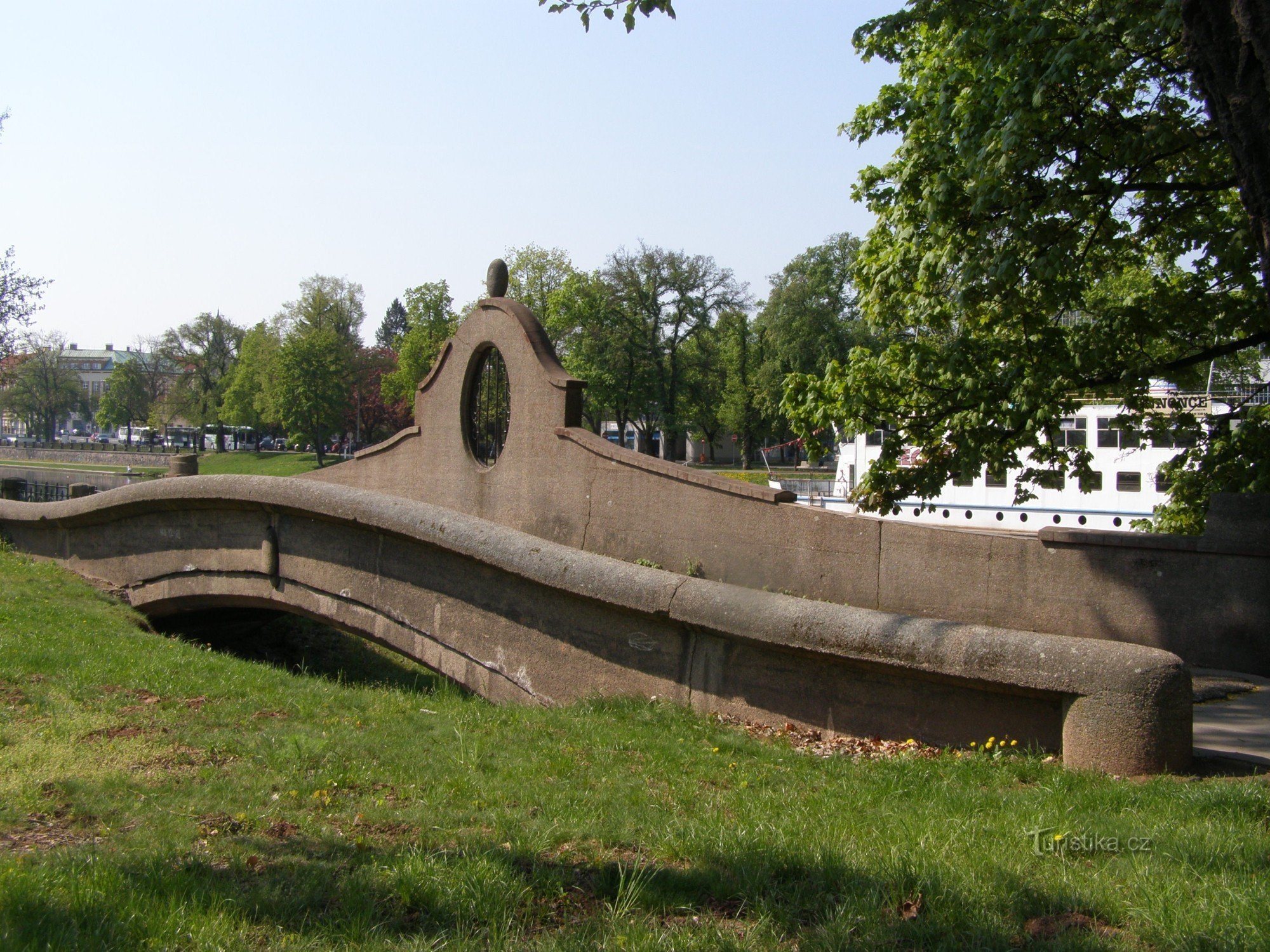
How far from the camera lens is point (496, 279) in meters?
13.5

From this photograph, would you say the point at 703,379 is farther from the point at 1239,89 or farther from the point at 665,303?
the point at 1239,89

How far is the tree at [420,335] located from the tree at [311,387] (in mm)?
3244

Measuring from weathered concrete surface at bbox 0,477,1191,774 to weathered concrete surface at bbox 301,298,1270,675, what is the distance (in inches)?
76.9

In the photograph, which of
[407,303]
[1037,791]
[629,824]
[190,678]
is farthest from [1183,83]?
[407,303]

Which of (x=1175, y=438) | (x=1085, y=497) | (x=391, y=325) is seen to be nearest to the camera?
(x=1175, y=438)

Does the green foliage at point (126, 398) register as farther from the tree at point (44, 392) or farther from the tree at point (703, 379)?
the tree at point (703, 379)

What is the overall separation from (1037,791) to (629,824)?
6.70 feet

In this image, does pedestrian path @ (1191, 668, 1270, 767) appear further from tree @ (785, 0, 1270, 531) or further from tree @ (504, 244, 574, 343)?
tree @ (504, 244, 574, 343)

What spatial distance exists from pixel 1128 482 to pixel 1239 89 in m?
21.8

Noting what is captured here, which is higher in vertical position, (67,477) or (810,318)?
(810,318)

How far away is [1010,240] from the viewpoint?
353 inches

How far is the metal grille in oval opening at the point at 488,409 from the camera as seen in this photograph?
12.9 metres

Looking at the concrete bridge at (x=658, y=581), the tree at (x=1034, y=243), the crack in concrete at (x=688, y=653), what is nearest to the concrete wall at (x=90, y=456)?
the concrete bridge at (x=658, y=581)

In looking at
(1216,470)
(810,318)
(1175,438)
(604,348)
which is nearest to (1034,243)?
(1175,438)
